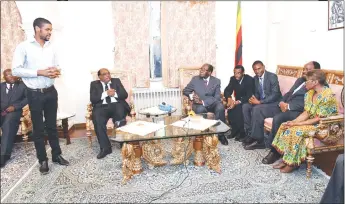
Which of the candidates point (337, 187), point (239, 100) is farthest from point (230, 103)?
point (337, 187)

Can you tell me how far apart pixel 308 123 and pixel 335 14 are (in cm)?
188

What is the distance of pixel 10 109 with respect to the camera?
3.90 m

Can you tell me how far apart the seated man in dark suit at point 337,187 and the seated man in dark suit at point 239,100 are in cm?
210

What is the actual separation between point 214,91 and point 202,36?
1297mm

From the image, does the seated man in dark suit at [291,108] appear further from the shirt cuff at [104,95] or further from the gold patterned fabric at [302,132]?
the shirt cuff at [104,95]

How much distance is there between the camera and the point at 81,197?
2.73 m

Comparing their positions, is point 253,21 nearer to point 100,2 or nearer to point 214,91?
point 214,91

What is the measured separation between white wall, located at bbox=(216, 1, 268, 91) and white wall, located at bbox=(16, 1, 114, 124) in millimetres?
2138

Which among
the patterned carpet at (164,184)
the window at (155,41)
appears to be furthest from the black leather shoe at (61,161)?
the window at (155,41)

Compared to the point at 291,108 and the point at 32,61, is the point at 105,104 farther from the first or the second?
the point at 291,108

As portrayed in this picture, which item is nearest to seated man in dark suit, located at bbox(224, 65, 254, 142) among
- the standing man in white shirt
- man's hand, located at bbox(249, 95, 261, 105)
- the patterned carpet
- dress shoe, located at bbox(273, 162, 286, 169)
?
man's hand, located at bbox(249, 95, 261, 105)

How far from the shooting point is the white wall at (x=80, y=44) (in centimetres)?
503

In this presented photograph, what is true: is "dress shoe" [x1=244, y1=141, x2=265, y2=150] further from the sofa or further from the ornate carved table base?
the sofa

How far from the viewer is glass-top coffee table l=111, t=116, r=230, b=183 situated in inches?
117
